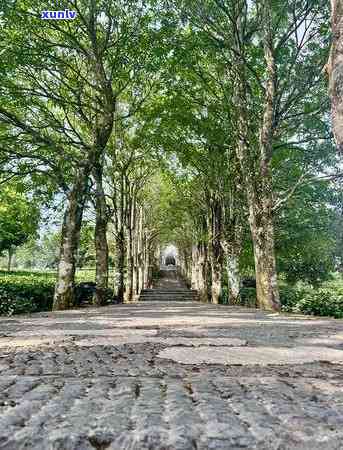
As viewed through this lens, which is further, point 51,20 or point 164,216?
point 164,216

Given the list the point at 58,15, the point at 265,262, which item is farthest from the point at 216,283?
the point at 58,15

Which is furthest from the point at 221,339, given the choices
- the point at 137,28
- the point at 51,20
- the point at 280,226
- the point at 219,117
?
the point at 280,226

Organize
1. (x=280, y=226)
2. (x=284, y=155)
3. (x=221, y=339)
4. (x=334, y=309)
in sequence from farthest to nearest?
(x=280, y=226) → (x=284, y=155) → (x=334, y=309) → (x=221, y=339)

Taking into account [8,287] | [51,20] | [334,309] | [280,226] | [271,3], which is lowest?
[334,309]

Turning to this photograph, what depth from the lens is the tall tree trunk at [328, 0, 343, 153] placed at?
3002 mm

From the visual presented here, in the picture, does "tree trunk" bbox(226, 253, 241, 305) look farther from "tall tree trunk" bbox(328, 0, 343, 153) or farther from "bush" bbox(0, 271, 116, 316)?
"tall tree trunk" bbox(328, 0, 343, 153)

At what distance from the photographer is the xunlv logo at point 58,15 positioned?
12.4 m

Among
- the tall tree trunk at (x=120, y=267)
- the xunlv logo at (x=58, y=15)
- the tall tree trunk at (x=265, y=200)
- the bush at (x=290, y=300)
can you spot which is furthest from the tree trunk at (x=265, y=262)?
the xunlv logo at (x=58, y=15)

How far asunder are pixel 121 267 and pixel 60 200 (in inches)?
217

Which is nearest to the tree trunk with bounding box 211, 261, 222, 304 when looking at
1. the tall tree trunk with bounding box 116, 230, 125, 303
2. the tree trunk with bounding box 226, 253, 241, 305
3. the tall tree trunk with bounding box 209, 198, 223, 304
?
the tall tree trunk with bounding box 209, 198, 223, 304

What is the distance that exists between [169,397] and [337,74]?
8.82 feet

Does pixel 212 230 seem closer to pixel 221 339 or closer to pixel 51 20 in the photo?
pixel 51 20

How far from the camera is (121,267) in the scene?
19.8 metres

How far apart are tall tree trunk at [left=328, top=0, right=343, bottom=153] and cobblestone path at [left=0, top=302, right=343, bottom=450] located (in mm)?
1793
